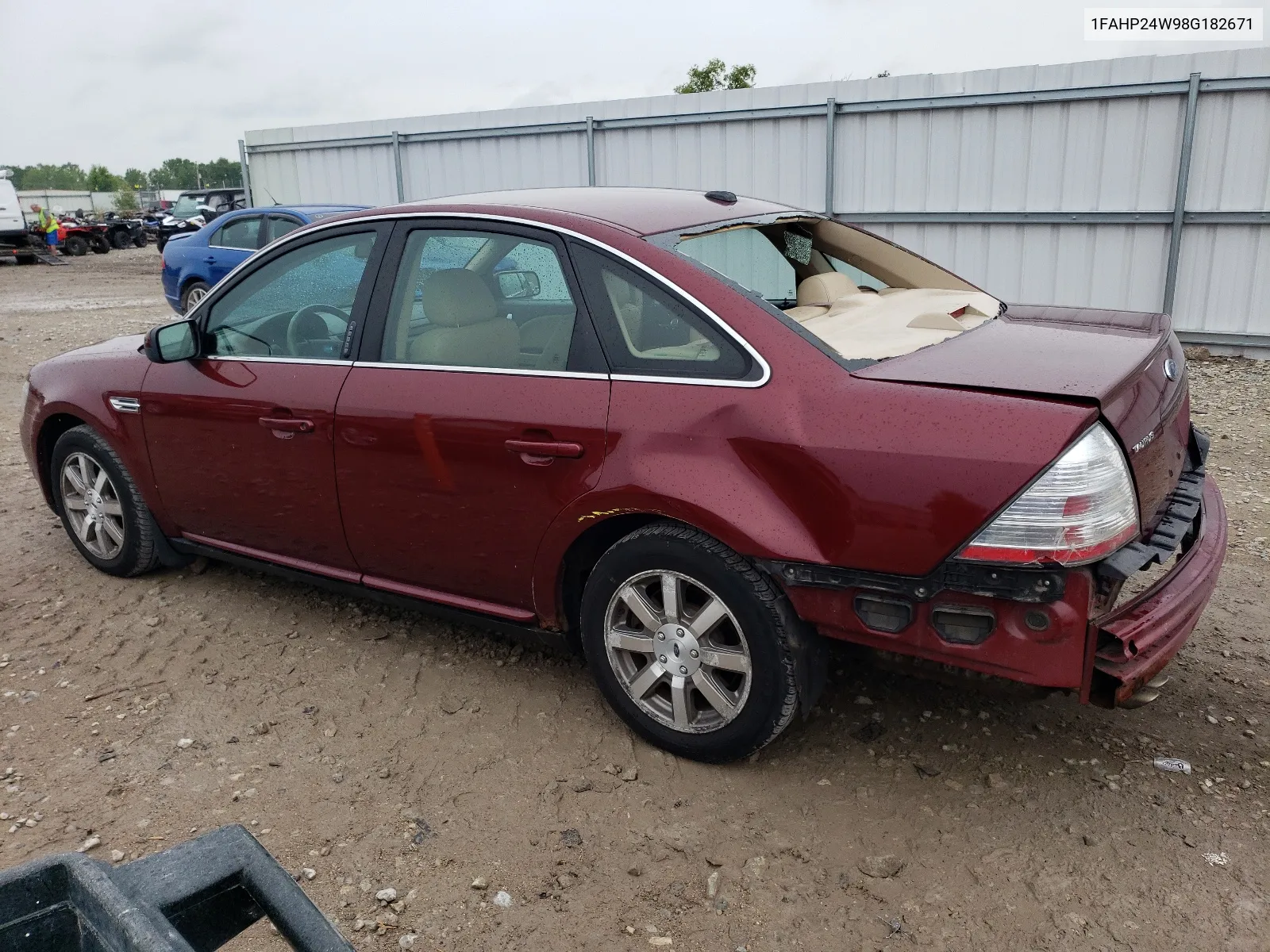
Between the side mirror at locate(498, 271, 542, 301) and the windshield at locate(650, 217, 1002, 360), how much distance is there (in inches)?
17.0

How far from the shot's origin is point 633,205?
134 inches

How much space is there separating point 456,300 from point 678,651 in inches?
54.6

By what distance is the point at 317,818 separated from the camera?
9.52ft

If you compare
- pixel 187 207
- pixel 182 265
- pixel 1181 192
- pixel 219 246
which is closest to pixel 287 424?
pixel 1181 192

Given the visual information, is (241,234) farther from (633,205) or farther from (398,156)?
(633,205)

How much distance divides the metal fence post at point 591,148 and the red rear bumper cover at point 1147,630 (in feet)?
34.1

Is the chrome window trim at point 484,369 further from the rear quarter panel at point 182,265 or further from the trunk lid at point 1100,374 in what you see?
the rear quarter panel at point 182,265

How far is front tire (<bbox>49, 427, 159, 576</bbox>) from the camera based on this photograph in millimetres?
4414

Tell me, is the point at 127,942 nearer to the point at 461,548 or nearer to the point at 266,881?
the point at 266,881

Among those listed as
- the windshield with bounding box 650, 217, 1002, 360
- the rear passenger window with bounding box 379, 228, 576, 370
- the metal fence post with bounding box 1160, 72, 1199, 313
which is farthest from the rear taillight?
the metal fence post with bounding box 1160, 72, 1199, 313

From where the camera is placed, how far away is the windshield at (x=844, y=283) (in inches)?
119

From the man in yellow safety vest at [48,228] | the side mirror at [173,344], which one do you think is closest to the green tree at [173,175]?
the man in yellow safety vest at [48,228]

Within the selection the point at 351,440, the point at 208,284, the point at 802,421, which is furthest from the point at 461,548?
the point at 208,284

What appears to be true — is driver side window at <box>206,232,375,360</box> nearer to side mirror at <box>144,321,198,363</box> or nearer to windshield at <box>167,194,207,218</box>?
side mirror at <box>144,321,198,363</box>
